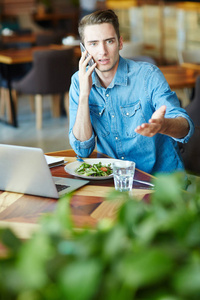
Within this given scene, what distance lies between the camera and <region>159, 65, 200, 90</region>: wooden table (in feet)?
13.8

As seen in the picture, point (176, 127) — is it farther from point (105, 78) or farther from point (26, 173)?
point (26, 173)

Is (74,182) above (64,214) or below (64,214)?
below

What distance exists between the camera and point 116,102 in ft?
7.26

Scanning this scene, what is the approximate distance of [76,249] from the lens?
65 centimetres

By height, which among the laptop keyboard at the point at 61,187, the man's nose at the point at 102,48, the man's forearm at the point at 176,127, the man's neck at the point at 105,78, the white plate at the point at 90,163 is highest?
the man's nose at the point at 102,48

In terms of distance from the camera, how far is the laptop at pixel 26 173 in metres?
1.53

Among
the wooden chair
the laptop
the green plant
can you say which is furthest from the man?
the wooden chair

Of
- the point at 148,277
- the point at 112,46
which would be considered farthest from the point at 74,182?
the point at 148,277

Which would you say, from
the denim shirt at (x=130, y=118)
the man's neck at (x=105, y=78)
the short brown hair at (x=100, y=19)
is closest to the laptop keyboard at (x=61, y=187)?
the denim shirt at (x=130, y=118)

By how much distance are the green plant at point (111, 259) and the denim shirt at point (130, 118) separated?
1435mm

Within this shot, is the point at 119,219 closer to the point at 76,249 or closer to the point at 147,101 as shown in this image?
the point at 76,249

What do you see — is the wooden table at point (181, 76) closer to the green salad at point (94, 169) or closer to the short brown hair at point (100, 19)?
the short brown hair at point (100, 19)

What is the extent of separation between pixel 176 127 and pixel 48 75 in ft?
13.7

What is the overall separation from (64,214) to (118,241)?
10 centimetres
